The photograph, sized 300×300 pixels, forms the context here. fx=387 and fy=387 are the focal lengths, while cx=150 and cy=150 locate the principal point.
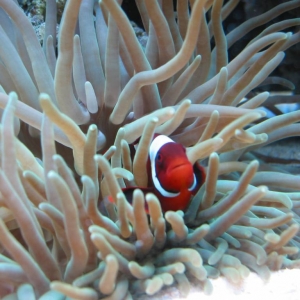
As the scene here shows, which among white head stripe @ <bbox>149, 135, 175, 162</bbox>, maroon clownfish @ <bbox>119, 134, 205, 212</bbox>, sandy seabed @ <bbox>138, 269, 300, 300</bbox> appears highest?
white head stripe @ <bbox>149, 135, 175, 162</bbox>

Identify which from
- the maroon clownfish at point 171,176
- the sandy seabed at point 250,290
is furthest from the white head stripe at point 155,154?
the sandy seabed at point 250,290

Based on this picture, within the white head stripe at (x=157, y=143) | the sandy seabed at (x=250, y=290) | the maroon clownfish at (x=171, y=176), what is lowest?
the sandy seabed at (x=250, y=290)

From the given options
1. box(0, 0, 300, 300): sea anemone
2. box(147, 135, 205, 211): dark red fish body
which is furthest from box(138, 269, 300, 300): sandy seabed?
box(147, 135, 205, 211): dark red fish body

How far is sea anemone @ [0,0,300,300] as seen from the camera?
717 millimetres

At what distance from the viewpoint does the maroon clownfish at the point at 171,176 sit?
0.80 m

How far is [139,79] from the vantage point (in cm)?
98

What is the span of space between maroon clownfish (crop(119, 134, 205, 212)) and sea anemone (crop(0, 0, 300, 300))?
1.2 inches

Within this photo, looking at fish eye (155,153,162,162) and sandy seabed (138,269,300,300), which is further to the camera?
fish eye (155,153,162,162)

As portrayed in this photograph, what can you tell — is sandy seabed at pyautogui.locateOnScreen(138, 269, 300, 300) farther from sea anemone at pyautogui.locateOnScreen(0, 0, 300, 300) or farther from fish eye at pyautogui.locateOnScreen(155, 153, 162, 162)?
fish eye at pyautogui.locateOnScreen(155, 153, 162, 162)

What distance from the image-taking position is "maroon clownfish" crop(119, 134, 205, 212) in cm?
80

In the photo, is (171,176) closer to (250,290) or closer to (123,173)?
(123,173)

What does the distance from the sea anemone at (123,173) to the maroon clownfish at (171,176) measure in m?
0.03

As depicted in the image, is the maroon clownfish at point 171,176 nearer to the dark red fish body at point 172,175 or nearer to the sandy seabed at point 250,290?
the dark red fish body at point 172,175

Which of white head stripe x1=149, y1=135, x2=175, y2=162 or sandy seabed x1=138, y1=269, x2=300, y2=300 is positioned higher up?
white head stripe x1=149, y1=135, x2=175, y2=162
